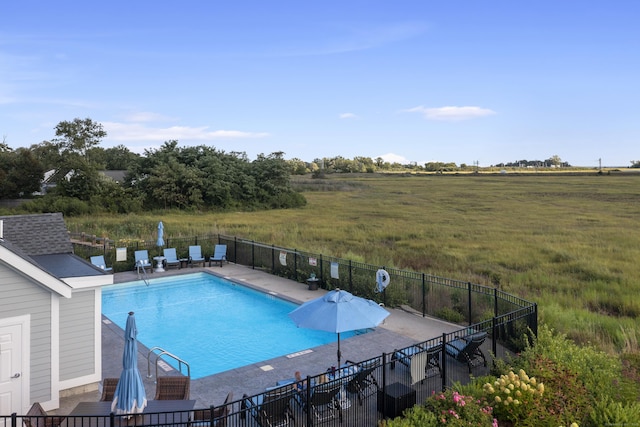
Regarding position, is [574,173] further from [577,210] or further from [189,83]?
[189,83]

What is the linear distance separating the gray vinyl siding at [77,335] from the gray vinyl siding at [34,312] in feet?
2.12

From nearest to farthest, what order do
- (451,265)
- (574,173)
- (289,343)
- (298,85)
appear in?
(289,343) → (451,265) → (298,85) → (574,173)

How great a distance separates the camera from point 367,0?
28.0 metres

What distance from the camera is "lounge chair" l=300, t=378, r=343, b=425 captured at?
688 cm

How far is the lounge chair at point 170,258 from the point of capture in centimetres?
2083

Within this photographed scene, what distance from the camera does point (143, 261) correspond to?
20.0 m

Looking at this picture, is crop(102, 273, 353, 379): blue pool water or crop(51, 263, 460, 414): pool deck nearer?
crop(51, 263, 460, 414): pool deck

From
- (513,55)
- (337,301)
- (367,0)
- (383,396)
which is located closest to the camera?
(383,396)

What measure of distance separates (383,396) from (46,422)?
5.14 meters

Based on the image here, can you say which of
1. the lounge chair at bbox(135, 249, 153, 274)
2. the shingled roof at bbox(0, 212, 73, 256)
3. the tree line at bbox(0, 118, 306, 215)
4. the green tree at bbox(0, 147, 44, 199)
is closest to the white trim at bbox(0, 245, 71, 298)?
the shingled roof at bbox(0, 212, 73, 256)

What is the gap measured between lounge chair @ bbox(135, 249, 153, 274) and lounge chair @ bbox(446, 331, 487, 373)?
48.7ft

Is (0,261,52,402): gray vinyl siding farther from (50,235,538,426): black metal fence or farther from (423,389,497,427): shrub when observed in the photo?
(423,389,497,427): shrub

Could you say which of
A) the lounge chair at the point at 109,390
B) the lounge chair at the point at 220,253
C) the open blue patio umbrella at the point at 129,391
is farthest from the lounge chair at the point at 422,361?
the lounge chair at the point at 220,253

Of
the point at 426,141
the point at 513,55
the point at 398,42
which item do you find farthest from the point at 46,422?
the point at 426,141
